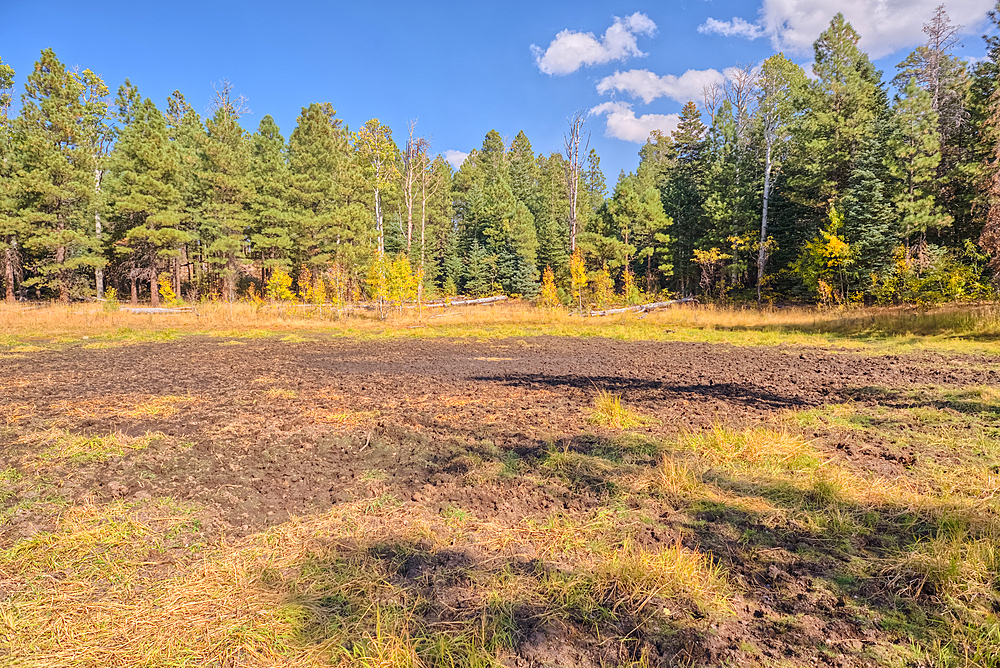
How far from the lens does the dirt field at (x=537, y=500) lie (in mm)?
2213

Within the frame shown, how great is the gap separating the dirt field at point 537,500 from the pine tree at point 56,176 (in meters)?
27.8

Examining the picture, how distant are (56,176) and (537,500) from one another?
37554 millimetres

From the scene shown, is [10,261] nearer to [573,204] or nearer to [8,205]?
[8,205]

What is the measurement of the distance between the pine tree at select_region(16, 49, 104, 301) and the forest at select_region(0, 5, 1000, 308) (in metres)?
0.14

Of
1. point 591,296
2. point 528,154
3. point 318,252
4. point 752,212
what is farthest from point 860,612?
point 528,154

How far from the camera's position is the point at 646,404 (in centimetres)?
689

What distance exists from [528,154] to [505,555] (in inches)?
2937

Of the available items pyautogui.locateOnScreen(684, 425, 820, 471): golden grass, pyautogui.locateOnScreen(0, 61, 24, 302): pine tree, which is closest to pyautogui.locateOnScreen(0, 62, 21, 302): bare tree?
pyautogui.locateOnScreen(0, 61, 24, 302): pine tree

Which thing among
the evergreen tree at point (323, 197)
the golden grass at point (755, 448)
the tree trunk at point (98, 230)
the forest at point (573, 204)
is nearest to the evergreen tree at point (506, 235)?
the forest at point (573, 204)

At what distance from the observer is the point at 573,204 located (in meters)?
36.8

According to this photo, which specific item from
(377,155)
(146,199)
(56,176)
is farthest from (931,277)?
(56,176)

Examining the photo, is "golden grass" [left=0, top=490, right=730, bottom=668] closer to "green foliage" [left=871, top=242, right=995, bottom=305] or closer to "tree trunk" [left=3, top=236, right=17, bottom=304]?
"green foliage" [left=871, top=242, right=995, bottom=305]

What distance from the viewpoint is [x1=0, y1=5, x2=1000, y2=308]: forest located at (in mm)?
23719

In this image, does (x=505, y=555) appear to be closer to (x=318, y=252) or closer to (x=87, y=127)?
(x=318, y=252)
